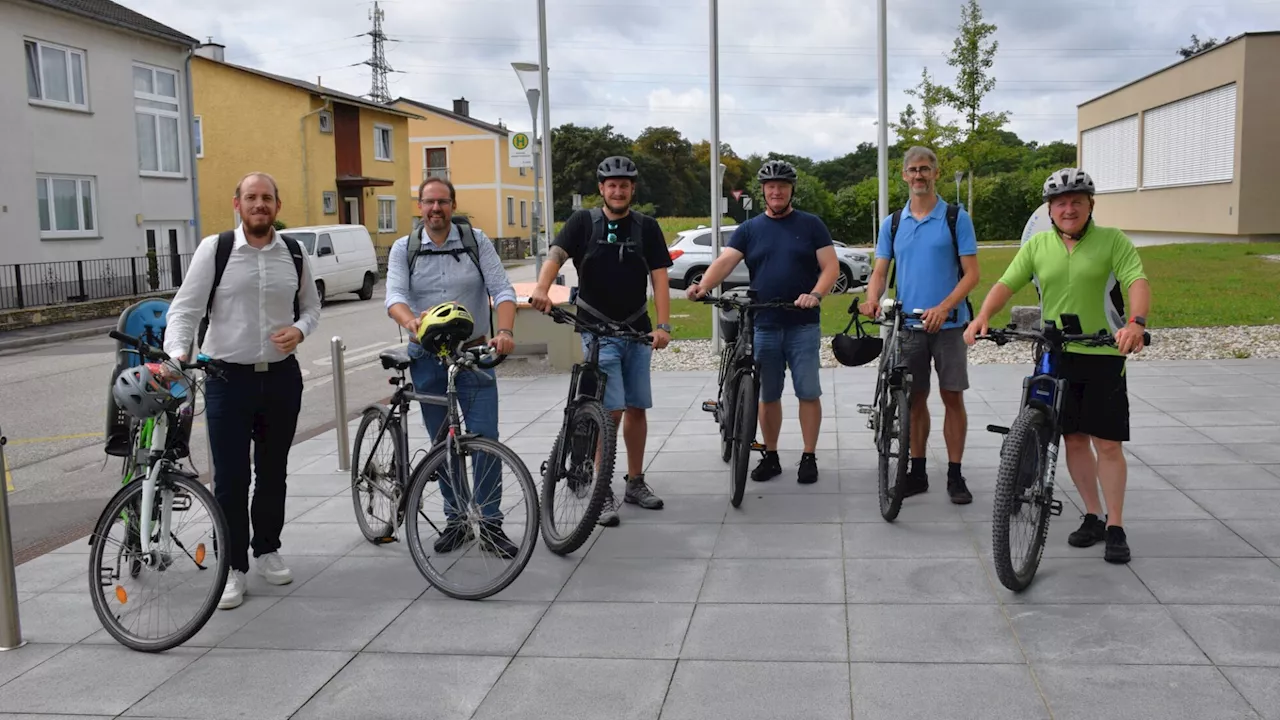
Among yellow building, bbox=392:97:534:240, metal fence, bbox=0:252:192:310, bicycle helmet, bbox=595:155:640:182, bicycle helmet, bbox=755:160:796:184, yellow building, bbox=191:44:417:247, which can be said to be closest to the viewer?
bicycle helmet, bbox=595:155:640:182

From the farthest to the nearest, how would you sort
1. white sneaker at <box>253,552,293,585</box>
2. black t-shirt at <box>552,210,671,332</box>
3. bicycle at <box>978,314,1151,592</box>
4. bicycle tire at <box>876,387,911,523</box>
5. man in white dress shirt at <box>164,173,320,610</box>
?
black t-shirt at <box>552,210,671,332</box>, bicycle tire at <box>876,387,911,523</box>, white sneaker at <box>253,552,293,585</box>, man in white dress shirt at <box>164,173,320,610</box>, bicycle at <box>978,314,1151,592</box>

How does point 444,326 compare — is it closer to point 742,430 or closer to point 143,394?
point 143,394

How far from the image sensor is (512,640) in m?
4.34

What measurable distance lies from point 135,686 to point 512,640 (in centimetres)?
136

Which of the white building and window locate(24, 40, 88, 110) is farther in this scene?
window locate(24, 40, 88, 110)

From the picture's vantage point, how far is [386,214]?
47.5m

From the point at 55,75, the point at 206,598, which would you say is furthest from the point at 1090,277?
the point at 55,75

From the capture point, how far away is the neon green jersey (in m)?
5.04

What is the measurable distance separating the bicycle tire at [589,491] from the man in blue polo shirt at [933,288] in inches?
71.1

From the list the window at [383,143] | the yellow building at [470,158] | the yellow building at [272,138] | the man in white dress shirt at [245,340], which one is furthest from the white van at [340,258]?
the yellow building at [470,158]

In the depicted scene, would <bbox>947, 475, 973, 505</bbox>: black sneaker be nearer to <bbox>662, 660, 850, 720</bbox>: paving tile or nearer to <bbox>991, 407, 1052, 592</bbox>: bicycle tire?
<bbox>991, 407, 1052, 592</bbox>: bicycle tire

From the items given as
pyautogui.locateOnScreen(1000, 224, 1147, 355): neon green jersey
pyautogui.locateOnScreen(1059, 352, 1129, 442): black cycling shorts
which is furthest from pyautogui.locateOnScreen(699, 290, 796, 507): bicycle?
pyautogui.locateOnScreen(1059, 352, 1129, 442): black cycling shorts

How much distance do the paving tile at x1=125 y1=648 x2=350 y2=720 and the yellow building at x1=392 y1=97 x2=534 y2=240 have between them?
2262 inches

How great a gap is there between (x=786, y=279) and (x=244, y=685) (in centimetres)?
386
